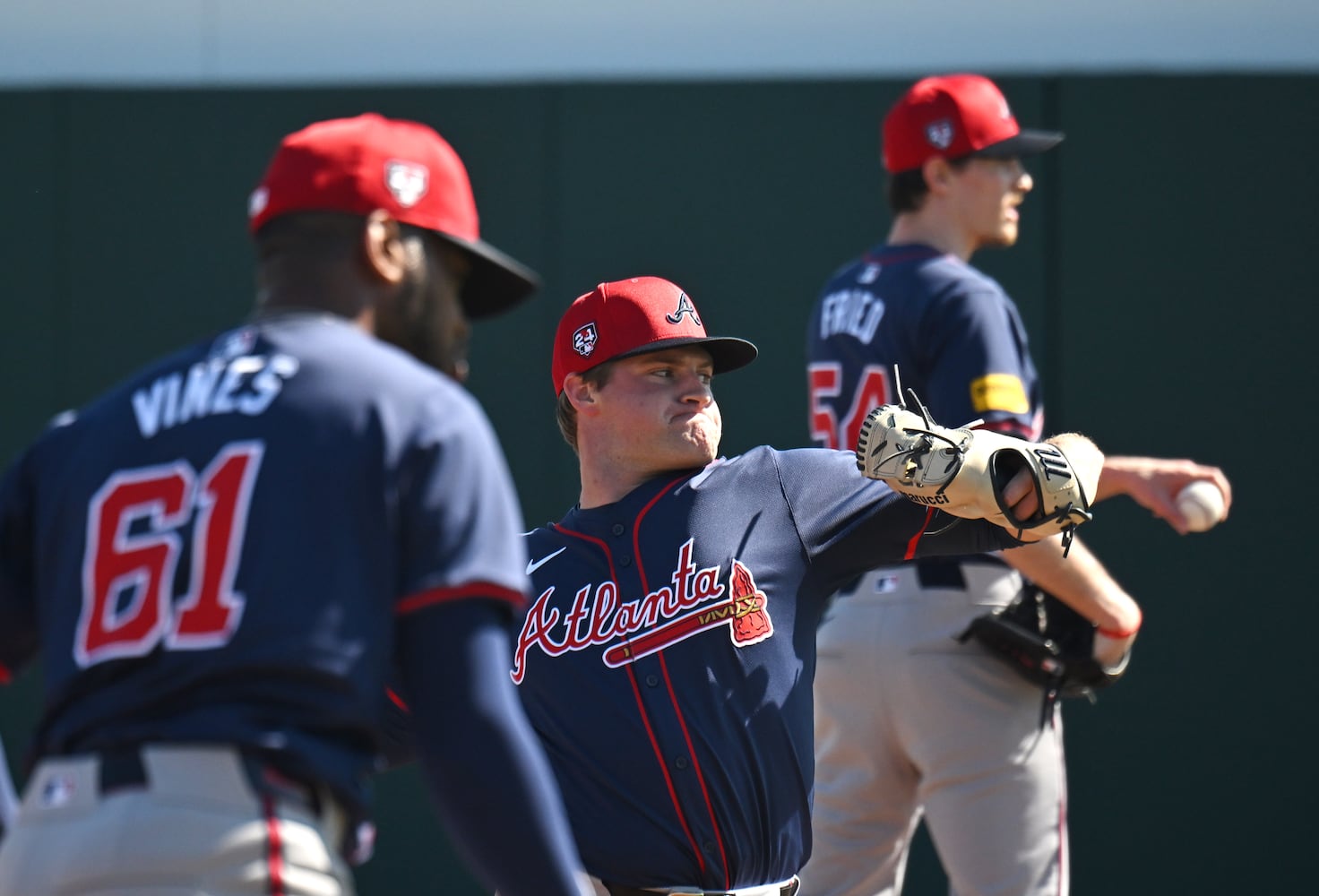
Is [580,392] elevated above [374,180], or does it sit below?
below

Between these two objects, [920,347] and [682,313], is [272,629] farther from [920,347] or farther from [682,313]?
[920,347]

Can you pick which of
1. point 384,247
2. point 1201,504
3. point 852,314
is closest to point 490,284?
point 384,247

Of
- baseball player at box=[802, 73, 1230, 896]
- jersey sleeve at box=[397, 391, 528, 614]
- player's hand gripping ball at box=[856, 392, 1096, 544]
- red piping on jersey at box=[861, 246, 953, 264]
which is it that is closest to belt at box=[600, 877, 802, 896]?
player's hand gripping ball at box=[856, 392, 1096, 544]

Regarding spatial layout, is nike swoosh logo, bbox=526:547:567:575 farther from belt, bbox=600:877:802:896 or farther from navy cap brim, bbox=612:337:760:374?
belt, bbox=600:877:802:896

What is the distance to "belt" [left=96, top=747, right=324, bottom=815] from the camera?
1.61 metres

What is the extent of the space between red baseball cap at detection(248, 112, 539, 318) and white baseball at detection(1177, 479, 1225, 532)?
4.39 ft

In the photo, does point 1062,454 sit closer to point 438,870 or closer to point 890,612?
point 890,612

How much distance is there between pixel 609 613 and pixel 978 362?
1.10 metres

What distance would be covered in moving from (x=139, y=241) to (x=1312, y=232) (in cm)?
352

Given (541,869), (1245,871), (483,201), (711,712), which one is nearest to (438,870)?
(483,201)

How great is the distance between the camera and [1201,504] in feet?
8.95

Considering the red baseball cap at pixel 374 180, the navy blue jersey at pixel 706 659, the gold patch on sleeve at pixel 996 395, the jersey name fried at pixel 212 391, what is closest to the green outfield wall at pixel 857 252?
the gold patch on sleeve at pixel 996 395

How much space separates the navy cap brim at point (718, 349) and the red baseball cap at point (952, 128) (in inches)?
42.2

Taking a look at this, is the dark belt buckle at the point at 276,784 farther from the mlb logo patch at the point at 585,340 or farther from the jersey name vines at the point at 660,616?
the mlb logo patch at the point at 585,340
